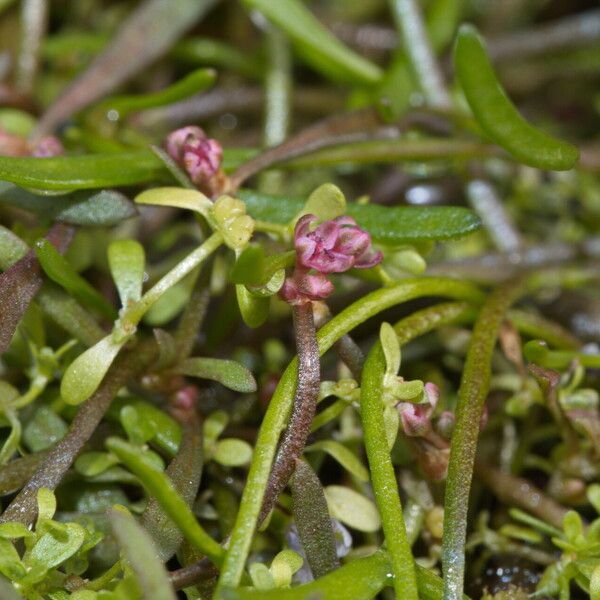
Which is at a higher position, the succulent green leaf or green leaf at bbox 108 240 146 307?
green leaf at bbox 108 240 146 307

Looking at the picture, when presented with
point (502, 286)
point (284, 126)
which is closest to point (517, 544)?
point (502, 286)

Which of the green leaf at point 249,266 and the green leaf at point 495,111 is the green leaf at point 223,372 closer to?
the green leaf at point 249,266

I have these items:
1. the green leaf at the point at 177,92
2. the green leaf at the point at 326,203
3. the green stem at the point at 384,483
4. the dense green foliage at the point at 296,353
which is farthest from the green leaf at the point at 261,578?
the green leaf at the point at 177,92

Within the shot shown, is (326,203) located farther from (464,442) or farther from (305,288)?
(464,442)

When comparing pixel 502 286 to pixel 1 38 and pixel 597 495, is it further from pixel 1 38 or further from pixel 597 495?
pixel 1 38

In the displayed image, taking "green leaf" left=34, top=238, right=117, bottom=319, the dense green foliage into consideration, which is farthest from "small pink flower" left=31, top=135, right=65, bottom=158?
"green leaf" left=34, top=238, right=117, bottom=319

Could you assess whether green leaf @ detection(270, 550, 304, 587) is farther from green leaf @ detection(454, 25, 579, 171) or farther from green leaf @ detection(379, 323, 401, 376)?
green leaf @ detection(454, 25, 579, 171)

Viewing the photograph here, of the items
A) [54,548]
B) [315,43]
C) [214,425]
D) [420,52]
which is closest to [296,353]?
[214,425]
